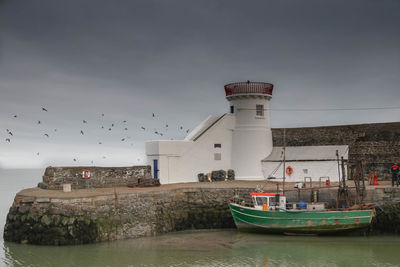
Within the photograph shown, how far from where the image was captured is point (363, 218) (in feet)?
77.2

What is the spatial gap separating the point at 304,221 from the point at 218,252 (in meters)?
5.51

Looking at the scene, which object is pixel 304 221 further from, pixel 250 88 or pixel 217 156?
pixel 250 88

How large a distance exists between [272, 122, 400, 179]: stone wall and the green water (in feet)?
26.6

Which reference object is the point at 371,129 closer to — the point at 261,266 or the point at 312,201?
the point at 312,201

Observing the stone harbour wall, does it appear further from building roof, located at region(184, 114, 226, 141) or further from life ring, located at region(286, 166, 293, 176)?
life ring, located at region(286, 166, 293, 176)

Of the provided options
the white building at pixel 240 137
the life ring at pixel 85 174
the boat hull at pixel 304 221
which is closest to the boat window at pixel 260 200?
the boat hull at pixel 304 221

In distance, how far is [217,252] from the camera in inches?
812

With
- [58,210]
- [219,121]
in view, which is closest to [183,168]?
[219,121]

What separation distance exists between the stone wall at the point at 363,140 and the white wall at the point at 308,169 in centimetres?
147

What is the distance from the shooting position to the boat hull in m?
23.5

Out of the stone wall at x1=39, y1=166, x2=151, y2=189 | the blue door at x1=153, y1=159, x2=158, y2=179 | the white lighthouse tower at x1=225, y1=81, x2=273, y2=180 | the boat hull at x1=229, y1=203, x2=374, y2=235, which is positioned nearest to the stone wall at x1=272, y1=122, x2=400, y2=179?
the white lighthouse tower at x1=225, y1=81, x2=273, y2=180

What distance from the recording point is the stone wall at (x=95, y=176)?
25.8 metres

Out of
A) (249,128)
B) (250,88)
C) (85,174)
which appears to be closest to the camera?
(85,174)

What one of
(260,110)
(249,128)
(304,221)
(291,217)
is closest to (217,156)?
(249,128)
